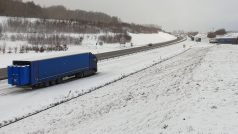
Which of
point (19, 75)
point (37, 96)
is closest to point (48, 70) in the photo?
point (19, 75)

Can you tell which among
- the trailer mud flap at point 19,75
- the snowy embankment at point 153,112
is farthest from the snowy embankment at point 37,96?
the snowy embankment at point 153,112

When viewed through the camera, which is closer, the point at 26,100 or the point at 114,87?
the point at 26,100

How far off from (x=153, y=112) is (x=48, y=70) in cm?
1590

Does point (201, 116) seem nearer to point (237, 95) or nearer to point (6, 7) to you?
point (237, 95)

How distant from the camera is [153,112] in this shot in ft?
50.8

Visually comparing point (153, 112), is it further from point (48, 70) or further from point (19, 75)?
point (48, 70)

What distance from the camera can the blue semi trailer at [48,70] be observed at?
26438 mm

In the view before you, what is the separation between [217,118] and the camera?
40.8ft

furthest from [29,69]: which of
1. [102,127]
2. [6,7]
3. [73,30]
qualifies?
[6,7]

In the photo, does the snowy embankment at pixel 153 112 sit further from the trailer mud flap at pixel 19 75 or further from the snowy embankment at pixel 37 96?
the trailer mud flap at pixel 19 75

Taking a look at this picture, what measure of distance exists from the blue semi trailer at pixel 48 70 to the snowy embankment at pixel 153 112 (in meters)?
6.16

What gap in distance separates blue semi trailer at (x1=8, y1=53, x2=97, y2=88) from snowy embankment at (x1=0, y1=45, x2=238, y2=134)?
6155 mm

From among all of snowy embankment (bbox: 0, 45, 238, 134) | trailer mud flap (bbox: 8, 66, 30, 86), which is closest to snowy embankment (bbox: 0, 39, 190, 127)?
trailer mud flap (bbox: 8, 66, 30, 86)

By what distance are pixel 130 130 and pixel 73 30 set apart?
92.2 meters
